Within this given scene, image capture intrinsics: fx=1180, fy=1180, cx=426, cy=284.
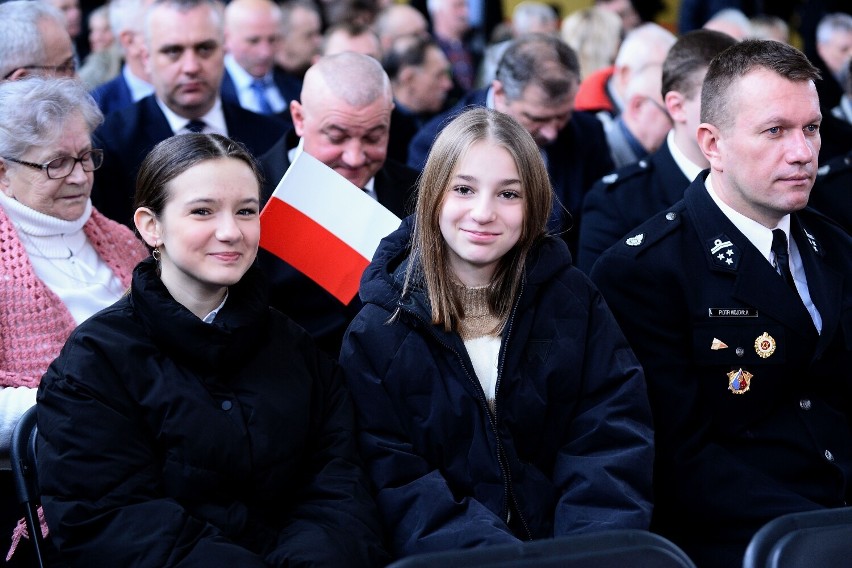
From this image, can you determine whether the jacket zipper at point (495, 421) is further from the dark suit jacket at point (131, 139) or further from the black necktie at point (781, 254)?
the dark suit jacket at point (131, 139)

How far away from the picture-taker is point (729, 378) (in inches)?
128

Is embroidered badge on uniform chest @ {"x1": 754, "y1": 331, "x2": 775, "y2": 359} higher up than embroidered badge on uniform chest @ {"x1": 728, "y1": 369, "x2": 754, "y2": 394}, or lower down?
higher up

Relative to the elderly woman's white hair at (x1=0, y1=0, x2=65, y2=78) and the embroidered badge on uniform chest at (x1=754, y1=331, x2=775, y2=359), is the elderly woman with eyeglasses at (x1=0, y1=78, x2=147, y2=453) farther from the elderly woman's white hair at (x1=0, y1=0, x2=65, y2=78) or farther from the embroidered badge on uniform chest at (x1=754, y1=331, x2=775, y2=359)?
the embroidered badge on uniform chest at (x1=754, y1=331, x2=775, y2=359)

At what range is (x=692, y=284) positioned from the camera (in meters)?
3.30

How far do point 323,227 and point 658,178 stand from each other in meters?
1.35

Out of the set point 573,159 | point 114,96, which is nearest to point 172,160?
point 573,159

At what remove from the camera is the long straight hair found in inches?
123

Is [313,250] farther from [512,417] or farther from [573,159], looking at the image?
[573,159]

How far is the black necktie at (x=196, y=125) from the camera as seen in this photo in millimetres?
5273

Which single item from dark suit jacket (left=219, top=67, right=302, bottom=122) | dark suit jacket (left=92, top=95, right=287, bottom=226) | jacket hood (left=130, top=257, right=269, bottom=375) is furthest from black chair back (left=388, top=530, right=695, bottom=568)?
dark suit jacket (left=219, top=67, right=302, bottom=122)

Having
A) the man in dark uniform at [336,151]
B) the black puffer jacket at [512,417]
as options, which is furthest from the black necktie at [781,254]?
the man in dark uniform at [336,151]

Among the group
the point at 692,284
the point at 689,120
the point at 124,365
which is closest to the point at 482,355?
the point at 692,284

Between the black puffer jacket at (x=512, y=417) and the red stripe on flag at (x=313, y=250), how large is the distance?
592mm

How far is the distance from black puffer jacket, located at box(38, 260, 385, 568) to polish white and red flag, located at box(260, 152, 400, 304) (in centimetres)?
67
